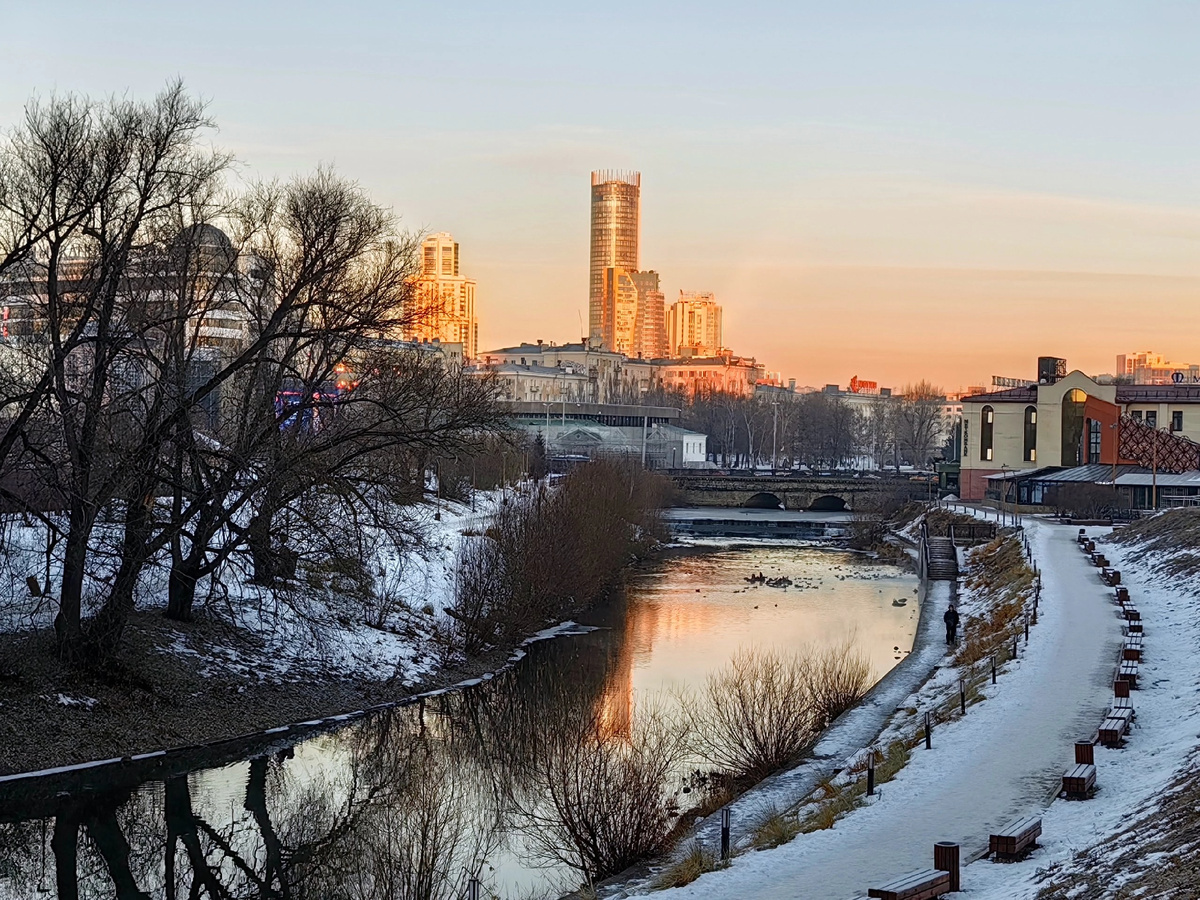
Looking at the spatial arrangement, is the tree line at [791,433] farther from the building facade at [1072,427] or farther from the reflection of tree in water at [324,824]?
the reflection of tree in water at [324,824]

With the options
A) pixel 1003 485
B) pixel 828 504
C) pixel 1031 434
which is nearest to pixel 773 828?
pixel 1003 485

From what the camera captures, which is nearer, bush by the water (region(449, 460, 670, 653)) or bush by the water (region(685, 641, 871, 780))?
bush by the water (region(685, 641, 871, 780))

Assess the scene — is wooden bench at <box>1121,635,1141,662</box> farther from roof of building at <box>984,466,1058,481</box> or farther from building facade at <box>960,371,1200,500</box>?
building facade at <box>960,371,1200,500</box>

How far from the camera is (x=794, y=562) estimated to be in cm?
6962

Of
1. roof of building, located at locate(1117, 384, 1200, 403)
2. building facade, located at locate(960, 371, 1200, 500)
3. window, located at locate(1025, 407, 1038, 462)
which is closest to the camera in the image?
building facade, located at locate(960, 371, 1200, 500)

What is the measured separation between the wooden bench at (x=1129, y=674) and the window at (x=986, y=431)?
71.2 meters

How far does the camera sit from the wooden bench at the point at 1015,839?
15.9 m

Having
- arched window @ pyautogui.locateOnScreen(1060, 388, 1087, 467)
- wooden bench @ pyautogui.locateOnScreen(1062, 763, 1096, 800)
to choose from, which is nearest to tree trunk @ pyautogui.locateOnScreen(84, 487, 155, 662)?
wooden bench @ pyautogui.locateOnScreen(1062, 763, 1096, 800)

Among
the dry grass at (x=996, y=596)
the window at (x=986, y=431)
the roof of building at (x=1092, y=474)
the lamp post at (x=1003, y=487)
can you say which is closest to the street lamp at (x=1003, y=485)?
the lamp post at (x=1003, y=487)

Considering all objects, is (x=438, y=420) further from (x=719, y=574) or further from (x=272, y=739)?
(x=719, y=574)

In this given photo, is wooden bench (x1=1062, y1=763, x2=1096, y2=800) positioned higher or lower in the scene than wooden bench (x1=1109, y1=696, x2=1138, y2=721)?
lower

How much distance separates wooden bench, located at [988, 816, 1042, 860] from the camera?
15945mm

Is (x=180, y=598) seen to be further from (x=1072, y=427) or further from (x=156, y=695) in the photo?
(x=1072, y=427)

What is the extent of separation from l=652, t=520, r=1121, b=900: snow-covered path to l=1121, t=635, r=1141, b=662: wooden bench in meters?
0.35
